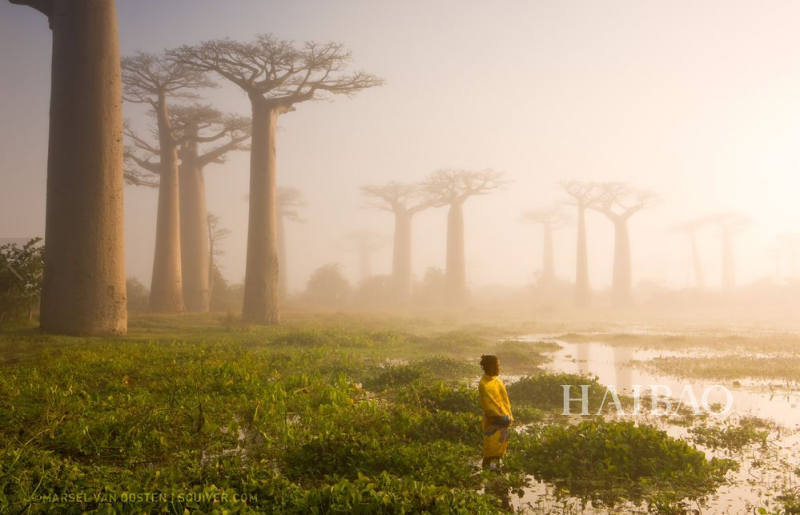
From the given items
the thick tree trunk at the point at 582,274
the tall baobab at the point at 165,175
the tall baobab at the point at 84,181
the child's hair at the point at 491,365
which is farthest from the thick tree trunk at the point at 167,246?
the thick tree trunk at the point at 582,274

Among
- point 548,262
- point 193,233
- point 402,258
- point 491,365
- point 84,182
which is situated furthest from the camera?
point 548,262

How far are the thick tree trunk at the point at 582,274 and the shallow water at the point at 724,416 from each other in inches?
1059

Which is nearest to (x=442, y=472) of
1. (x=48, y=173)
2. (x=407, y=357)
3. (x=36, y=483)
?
(x=36, y=483)

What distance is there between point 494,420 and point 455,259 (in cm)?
3602

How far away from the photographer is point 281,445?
20.1ft

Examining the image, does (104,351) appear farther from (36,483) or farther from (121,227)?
(36,483)

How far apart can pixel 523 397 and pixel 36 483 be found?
6.77m

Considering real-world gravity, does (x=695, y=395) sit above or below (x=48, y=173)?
below

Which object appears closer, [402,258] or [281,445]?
[281,445]

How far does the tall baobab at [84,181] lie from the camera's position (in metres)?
14.0

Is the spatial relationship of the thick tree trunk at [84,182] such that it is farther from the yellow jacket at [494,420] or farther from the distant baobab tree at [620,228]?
the distant baobab tree at [620,228]

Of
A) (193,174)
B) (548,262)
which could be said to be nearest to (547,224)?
(548,262)

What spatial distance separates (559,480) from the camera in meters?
5.57

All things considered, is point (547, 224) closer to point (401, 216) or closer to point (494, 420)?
point (401, 216)
